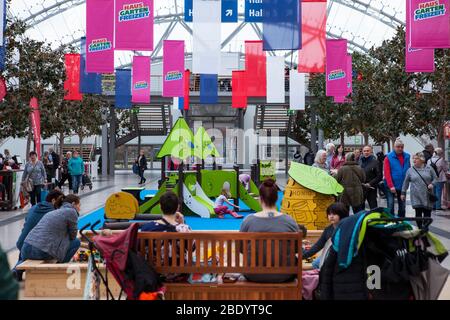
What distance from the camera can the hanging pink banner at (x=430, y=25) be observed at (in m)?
12.9

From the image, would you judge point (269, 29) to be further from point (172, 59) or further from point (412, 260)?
point (412, 260)

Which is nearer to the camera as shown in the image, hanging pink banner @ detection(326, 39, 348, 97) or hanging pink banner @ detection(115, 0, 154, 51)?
hanging pink banner @ detection(115, 0, 154, 51)

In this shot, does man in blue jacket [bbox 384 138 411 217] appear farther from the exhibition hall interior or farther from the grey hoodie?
the grey hoodie

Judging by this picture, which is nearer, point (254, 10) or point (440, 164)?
point (254, 10)

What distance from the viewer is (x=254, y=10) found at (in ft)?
51.5

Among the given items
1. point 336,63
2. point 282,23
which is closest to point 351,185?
point 282,23

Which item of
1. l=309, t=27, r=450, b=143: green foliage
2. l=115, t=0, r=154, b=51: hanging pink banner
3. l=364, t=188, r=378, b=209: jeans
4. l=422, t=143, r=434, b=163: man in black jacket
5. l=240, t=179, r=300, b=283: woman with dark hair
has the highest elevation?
l=115, t=0, r=154, b=51: hanging pink banner

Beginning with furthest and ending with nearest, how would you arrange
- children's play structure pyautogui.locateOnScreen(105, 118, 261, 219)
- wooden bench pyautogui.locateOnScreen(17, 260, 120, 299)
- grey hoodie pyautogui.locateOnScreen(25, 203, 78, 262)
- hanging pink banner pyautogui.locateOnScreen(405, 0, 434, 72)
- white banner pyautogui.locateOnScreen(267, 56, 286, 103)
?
white banner pyautogui.locateOnScreen(267, 56, 286, 103) → hanging pink banner pyautogui.locateOnScreen(405, 0, 434, 72) → children's play structure pyautogui.locateOnScreen(105, 118, 261, 219) → grey hoodie pyautogui.locateOnScreen(25, 203, 78, 262) → wooden bench pyautogui.locateOnScreen(17, 260, 120, 299)

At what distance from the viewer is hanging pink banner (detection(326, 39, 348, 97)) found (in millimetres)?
21141

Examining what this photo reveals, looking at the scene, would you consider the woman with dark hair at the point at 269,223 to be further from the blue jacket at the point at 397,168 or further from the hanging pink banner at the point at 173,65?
the hanging pink banner at the point at 173,65

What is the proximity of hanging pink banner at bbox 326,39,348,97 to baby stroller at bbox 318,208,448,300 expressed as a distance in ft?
54.9

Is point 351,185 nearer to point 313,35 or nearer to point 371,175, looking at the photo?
point 371,175

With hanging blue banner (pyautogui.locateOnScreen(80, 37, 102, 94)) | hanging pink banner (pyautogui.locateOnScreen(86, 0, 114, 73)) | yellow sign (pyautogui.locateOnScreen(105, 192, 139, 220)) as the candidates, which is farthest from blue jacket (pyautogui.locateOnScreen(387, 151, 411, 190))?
hanging blue banner (pyautogui.locateOnScreen(80, 37, 102, 94))

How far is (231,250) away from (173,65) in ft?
62.1
